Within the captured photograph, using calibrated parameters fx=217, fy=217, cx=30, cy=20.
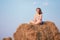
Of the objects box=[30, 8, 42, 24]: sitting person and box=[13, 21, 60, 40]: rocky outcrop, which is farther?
box=[30, 8, 42, 24]: sitting person

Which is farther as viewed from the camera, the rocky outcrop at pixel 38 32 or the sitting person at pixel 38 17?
the sitting person at pixel 38 17

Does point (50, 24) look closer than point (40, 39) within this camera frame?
No

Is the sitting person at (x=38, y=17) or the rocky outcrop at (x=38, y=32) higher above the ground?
the sitting person at (x=38, y=17)

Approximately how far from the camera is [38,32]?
294 inches

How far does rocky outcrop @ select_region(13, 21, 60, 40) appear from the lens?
7.48m

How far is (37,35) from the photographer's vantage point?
24.5ft

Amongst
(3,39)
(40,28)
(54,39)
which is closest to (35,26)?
(40,28)

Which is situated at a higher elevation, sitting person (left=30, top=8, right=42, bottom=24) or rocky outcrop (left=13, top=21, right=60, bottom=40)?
sitting person (left=30, top=8, right=42, bottom=24)

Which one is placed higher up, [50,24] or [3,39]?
[50,24]

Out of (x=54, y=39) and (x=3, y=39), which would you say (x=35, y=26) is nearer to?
(x=54, y=39)

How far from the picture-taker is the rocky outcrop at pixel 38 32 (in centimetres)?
748

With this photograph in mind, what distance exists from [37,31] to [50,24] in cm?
84

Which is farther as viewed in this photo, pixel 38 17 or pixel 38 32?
pixel 38 17

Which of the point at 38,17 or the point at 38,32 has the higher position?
the point at 38,17
